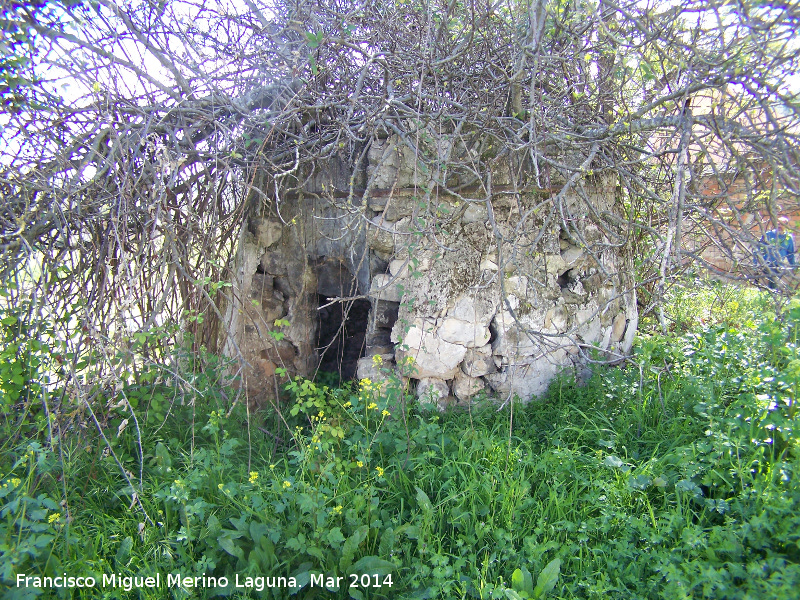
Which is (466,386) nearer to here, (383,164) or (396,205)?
(396,205)

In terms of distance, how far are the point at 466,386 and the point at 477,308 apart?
0.56 m

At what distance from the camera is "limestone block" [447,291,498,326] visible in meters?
3.32

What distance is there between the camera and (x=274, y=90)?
3176 mm

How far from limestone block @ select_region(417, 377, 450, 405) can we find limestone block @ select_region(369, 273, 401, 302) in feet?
2.03

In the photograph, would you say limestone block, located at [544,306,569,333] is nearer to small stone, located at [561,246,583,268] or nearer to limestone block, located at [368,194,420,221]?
small stone, located at [561,246,583,268]

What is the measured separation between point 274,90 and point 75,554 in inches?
111

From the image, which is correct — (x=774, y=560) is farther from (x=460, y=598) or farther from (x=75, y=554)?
(x=75, y=554)

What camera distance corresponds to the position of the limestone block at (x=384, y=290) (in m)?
3.38

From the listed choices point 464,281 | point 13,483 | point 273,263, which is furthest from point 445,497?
point 273,263

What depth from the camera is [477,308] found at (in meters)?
3.32

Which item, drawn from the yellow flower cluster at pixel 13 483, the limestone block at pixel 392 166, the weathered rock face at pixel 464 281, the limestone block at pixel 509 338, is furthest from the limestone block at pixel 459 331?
the yellow flower cluster at pixel 13 483

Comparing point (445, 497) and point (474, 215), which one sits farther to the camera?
point (474, 215)

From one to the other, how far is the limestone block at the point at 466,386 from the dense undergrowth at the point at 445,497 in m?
0.28

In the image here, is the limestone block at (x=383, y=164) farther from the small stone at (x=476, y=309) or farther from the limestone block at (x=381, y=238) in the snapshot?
the small stone at (x=476, y=309)
